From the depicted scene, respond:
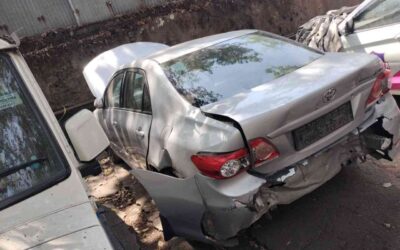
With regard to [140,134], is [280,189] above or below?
below

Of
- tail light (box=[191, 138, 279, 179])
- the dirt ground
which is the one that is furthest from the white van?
tail light (box=[191, 138, 279, 179])

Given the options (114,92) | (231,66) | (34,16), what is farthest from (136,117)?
(34,16)

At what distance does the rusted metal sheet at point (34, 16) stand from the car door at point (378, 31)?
656cm

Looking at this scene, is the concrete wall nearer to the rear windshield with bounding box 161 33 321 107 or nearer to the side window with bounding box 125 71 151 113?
the side window with bounding box 125 71 151 113

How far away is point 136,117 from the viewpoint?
4289 mm

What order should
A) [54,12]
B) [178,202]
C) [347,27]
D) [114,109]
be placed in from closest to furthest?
[178,202]
[114,109]
[347,27]
[54,12]

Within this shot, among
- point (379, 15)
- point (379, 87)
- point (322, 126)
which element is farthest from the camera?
point (379, 15)

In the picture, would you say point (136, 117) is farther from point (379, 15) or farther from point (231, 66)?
point (379, 15)

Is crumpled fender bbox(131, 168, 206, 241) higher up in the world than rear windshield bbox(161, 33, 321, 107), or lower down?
lower down

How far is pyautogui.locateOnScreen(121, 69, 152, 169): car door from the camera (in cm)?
404

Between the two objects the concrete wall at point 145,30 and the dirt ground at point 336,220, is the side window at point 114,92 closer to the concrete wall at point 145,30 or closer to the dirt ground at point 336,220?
the dirt ground at point 336,220

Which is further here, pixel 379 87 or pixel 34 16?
pixel 34 16

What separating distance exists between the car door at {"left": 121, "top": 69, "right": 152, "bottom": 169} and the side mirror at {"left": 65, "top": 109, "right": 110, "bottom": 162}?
1.36 metres

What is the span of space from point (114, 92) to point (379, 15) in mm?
3495
